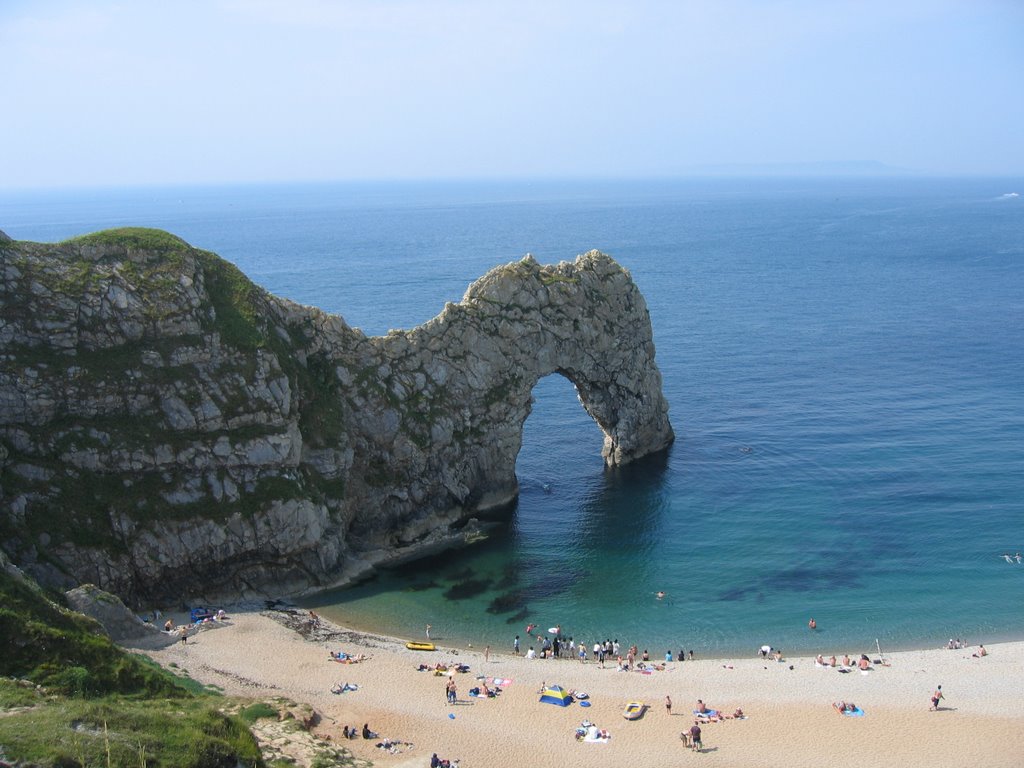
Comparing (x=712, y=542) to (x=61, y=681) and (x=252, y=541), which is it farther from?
(x=61, y=681)

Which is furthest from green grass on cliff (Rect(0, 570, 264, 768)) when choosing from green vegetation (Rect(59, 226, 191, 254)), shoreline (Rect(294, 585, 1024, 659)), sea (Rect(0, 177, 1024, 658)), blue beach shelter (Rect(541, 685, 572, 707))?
green vegetation (Rect(59, 226, 191, 254))

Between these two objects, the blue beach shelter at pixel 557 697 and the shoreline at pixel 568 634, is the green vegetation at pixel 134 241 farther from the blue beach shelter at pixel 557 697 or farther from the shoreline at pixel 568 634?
the blue beach shelter at pixel 557 697

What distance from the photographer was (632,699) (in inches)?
1891

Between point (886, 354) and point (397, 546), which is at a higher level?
point (886, 354)

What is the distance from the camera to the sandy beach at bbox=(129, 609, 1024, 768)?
4244 cm

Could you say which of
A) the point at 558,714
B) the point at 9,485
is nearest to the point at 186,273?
the point at 9,485

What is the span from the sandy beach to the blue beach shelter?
16.7 inches

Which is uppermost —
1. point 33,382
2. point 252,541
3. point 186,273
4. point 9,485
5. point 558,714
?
point 186,273

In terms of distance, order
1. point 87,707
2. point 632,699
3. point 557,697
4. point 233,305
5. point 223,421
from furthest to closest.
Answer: point 233,305 < point 223,421 < point 632,699 < point 557,697 < point 87,707

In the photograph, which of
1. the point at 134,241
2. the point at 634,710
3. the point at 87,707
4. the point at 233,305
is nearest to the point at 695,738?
the point at 634,710

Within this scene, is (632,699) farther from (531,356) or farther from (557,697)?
(531,356)

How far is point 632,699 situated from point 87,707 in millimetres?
27922

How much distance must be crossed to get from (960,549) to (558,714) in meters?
35.2

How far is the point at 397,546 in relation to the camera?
6756cm
